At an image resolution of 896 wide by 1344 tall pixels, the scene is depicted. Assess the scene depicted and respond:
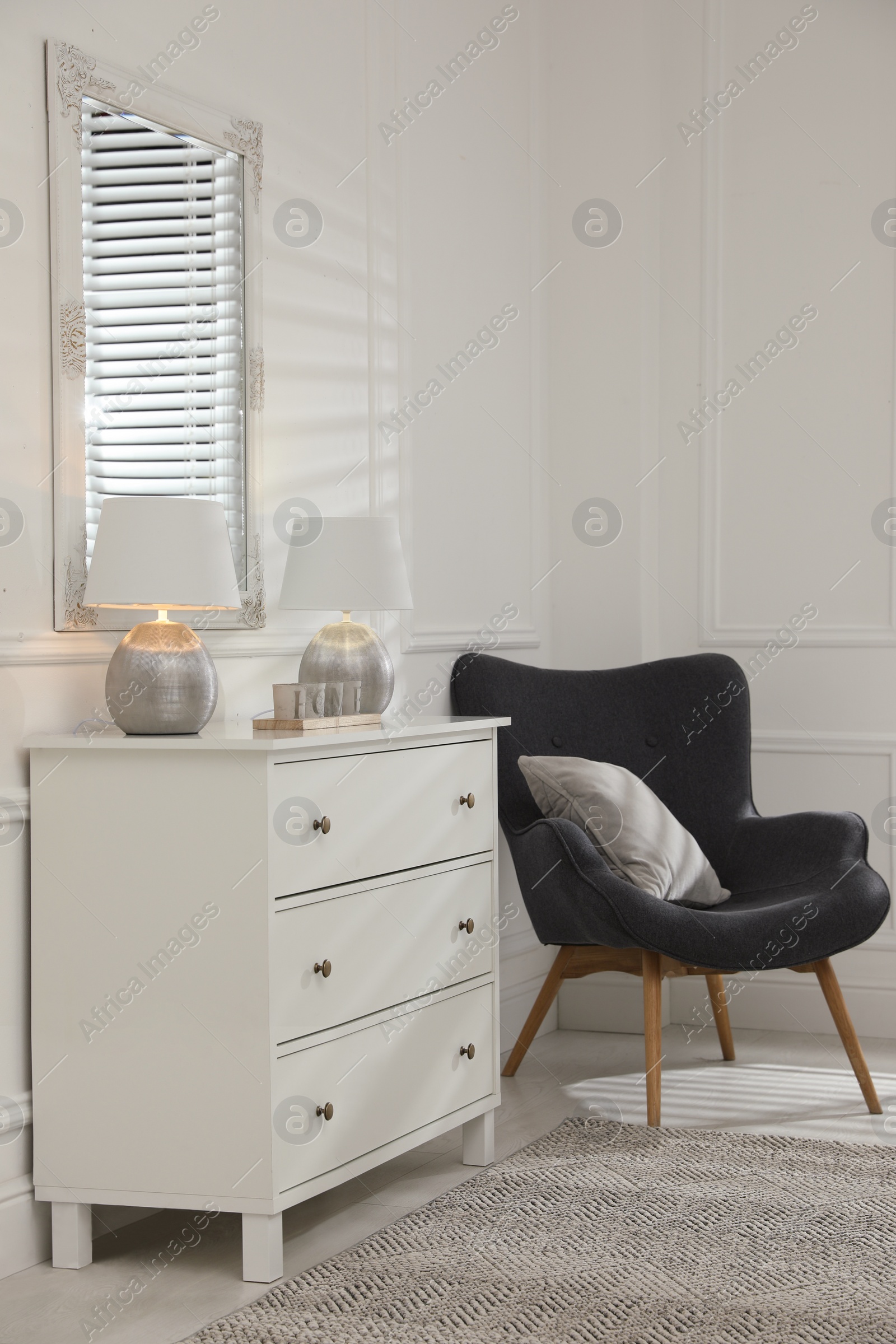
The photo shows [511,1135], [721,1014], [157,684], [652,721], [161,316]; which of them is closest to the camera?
[157,684]

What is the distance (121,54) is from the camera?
2426 millimetres

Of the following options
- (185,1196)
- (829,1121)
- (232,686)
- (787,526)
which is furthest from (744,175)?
(185,1196)

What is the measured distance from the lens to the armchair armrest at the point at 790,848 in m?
3.10

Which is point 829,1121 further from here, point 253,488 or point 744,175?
point 744,175

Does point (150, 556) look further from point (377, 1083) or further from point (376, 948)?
point (377, 1083)

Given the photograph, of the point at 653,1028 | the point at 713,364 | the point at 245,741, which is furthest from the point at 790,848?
the point at 245,741

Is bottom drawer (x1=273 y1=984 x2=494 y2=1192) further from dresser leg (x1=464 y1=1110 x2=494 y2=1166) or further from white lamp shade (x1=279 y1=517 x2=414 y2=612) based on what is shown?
white lamp shade (x1=279 y1=517 x2=414 y2=612)

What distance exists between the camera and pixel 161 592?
2119 millimetres

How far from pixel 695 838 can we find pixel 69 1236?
1.87 m

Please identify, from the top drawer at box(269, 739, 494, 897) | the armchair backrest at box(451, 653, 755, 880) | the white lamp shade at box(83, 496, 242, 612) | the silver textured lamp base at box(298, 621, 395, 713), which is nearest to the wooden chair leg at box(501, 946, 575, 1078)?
the armchair backrest at box(451, 653, 755, 880)

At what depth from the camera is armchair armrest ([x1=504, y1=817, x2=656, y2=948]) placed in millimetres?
2812

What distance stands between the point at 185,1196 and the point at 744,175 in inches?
124

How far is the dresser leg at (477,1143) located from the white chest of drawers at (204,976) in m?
0.36

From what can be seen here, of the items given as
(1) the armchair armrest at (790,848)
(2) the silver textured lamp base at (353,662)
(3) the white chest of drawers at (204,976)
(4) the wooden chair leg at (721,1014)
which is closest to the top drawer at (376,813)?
(3) the white chest of drawers at (204,976)
